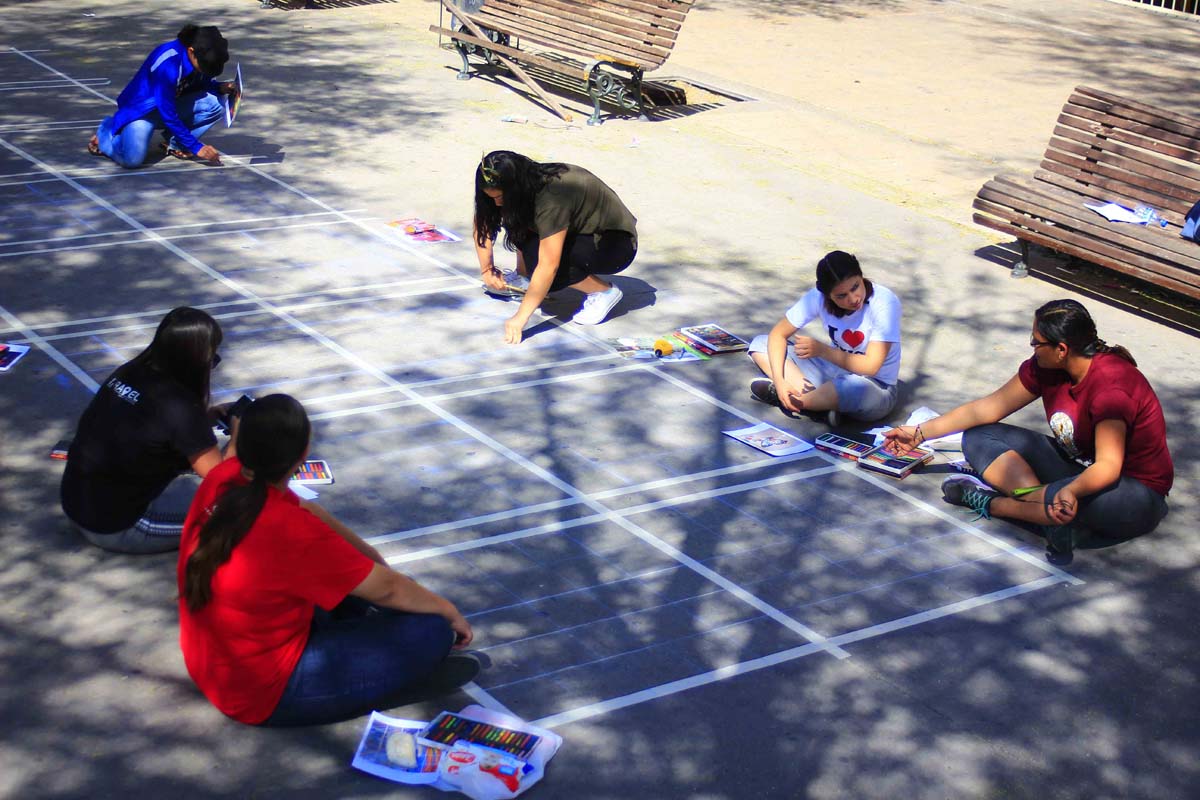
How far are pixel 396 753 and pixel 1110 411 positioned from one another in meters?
3.22

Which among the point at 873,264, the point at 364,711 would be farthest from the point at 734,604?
the point at 873,264

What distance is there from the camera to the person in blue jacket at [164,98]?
967 centimetres

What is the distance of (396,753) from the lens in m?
3.98

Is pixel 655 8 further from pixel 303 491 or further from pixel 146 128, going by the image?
pixel 303 491

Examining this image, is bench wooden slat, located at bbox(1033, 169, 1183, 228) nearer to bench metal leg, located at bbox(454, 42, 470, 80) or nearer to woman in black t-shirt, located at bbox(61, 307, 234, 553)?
bench metal leg, located at bbox(454, 42, 470, 80)

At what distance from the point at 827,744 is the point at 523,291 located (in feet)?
13.9

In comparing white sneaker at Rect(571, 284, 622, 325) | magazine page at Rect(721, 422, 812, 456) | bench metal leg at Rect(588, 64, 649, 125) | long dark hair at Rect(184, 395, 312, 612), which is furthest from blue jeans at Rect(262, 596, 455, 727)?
bench metal leg at Rect(588, 64, 649, 125)

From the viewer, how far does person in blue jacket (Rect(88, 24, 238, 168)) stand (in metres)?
9.67

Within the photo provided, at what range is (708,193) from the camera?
10477 mm

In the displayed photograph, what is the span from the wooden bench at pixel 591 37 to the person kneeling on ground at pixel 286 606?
29.2 ft

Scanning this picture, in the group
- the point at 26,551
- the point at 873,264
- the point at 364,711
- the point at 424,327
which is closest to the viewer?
the point at 364,711

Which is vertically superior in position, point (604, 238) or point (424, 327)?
point (604, 238)

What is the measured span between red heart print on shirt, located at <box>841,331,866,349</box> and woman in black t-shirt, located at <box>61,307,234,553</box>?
3.29 m

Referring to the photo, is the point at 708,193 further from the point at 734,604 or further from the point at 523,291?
the point at 734,604
